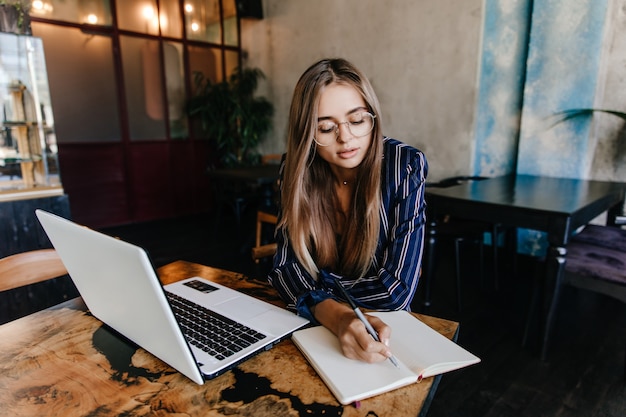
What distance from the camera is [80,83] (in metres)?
4.59

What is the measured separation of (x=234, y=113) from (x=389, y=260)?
4.55m

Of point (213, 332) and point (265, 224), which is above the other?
point (213, 332)

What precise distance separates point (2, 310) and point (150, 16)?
13.8ft

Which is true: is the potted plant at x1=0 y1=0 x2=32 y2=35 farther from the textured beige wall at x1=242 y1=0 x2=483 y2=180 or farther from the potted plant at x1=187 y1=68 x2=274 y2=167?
the textured beige wall at x1=242 y1=0 x2=483 y2=180

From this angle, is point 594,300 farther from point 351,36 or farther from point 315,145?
point 351,36

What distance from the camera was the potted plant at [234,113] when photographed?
5.27 m

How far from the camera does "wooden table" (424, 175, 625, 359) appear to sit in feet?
5.97

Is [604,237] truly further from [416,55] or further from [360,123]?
[416,55]

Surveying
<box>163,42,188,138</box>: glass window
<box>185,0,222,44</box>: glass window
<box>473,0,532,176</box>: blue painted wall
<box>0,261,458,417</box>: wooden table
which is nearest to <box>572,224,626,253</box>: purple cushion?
<box>473,0,532,176</box>: blue painted wall

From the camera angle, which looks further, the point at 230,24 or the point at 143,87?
the point at 230,24

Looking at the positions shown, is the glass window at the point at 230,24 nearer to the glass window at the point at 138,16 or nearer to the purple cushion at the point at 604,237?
the glass window at the point at 138,16

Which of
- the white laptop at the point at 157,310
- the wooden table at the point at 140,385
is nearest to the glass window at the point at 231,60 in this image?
the white laptop at the point at 157,310

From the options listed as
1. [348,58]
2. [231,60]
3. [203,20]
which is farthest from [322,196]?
[231,60]

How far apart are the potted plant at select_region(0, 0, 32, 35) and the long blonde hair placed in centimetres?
261
